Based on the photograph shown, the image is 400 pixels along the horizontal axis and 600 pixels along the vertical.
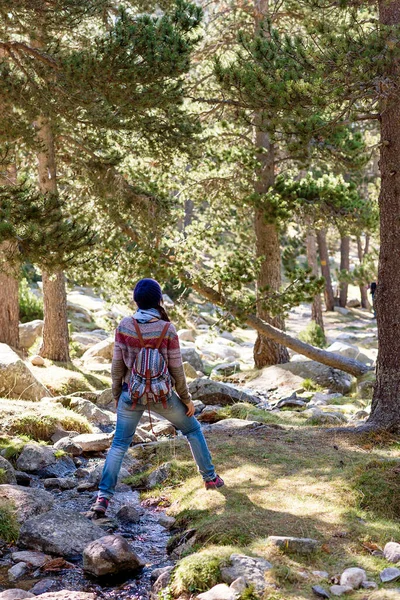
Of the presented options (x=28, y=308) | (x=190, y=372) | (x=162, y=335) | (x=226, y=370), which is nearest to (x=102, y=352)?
(x=190, y=372)

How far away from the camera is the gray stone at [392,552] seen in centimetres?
435

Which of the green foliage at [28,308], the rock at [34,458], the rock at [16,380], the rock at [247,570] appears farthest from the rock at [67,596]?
the green foliage at [28,308]

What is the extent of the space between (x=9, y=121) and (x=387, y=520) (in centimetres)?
694

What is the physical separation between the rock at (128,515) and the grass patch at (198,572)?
56.2 inches

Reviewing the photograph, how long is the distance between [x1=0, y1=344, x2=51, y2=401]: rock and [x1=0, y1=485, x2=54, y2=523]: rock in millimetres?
4733

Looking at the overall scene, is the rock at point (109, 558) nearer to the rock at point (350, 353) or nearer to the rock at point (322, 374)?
the rock at point (322, 374)

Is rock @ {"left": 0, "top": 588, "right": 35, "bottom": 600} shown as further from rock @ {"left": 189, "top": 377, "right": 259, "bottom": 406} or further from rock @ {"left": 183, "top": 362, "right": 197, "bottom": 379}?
rock @ {"left": 183, "top": 362, "right": 197, "bottom": 379}

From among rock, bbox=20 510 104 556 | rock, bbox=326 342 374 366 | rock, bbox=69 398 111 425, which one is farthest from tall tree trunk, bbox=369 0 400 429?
rock, bbox=326 342 374 366

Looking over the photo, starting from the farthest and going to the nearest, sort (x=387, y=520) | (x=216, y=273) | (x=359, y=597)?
(x=216, y=273) < (x=387, y=520) < (x=359, y=597)

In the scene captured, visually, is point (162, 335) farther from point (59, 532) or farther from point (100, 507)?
point (59, 532)

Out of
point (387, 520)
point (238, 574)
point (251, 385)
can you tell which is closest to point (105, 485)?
point (238, 574)

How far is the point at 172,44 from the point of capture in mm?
8719

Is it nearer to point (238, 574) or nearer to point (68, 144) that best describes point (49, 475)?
point (238, 574)

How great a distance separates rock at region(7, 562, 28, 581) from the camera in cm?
453
